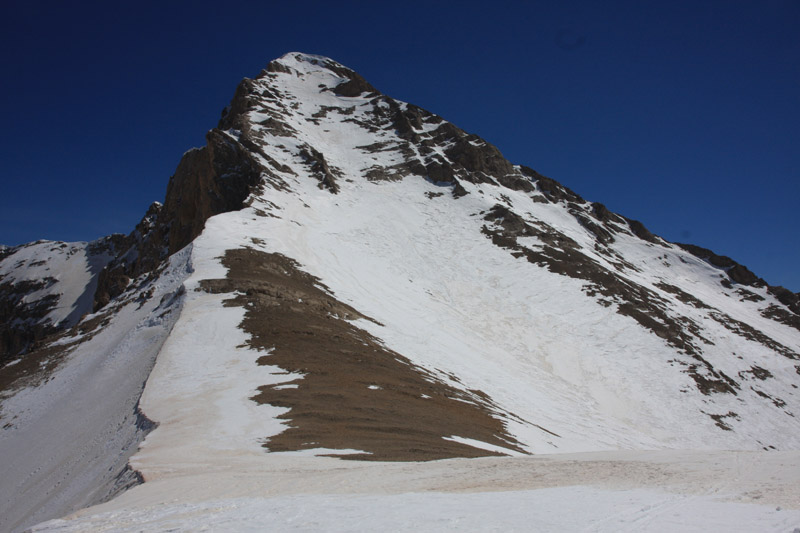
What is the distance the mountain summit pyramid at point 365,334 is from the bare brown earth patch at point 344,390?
0.12 meters

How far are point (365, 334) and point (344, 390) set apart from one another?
9.94 m

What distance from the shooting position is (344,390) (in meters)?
14.9

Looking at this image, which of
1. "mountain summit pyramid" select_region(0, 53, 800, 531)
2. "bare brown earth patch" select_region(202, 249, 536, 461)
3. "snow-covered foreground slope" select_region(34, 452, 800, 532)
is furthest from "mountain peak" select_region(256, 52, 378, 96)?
"snow-covered foreground slope" select_region(34, 452, 800, 532)

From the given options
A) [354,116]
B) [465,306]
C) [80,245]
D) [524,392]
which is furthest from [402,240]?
[80,245]

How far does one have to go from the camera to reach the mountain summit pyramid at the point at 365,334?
38.6 ft

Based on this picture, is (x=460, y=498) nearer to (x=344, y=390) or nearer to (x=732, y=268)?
(x=344, y=390)

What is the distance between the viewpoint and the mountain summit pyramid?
463 inches

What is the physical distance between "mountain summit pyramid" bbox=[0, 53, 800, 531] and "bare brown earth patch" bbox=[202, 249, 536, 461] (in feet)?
0.40

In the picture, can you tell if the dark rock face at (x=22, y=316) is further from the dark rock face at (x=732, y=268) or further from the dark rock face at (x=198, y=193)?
the dark rock face at (x=732, y=268)

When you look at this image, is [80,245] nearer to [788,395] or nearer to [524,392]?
[524,392]

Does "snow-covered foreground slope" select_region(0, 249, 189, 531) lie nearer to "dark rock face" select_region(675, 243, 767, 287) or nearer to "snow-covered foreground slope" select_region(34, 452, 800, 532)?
"snow-covered foreground slope" select_region(34, 452, 800, 532)

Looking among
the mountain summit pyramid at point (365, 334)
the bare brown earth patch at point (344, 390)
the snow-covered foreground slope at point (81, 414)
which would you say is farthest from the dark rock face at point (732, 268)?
the snow-covered foreground slope at point (81, 414)

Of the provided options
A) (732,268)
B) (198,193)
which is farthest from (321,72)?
(732,268)

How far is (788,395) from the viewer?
125 ft
